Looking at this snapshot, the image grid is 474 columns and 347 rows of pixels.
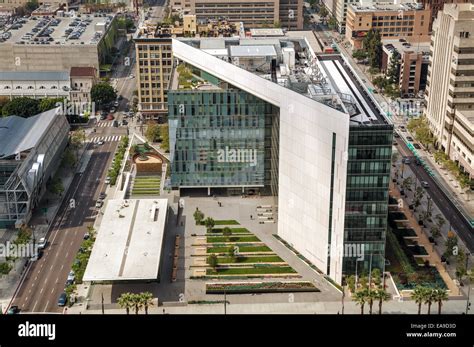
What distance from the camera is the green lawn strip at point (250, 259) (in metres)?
76.2

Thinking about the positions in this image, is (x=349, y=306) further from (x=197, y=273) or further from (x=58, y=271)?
(x=58, y=271)

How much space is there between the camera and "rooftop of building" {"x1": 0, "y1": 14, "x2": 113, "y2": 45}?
14938cm

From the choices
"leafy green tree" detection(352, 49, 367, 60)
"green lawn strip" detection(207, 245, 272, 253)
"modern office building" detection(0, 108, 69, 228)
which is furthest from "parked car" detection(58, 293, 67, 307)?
"leafy green tree" detection(352, 49, 367, 60)

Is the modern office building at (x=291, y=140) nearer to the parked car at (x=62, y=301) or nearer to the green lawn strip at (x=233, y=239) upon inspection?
the green lawn strip at (x=233, y=239)

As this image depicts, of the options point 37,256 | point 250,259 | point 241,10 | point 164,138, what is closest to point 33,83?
point 164,138

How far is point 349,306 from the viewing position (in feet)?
223

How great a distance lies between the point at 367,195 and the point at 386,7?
115821 millimetres

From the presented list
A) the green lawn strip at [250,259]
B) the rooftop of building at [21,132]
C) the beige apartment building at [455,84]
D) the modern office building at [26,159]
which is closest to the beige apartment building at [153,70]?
the modern office building at [26,159]

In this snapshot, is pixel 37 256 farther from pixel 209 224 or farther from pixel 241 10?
pixel 241 10

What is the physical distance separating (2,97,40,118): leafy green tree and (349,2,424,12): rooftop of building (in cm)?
8695

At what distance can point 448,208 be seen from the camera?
89312mm

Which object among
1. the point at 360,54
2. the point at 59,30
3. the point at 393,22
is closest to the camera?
the point at 59,30

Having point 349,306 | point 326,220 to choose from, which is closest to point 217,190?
point 326,220

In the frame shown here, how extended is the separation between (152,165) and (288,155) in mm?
30420
